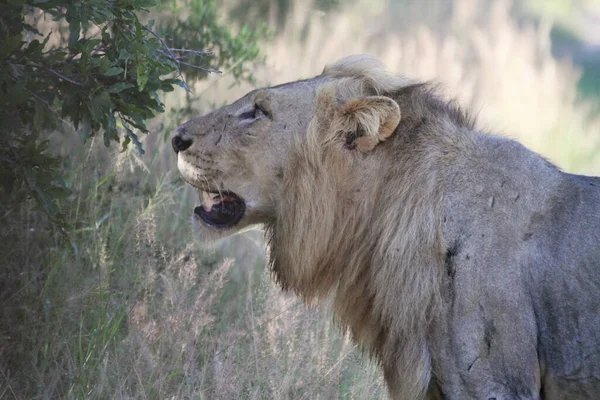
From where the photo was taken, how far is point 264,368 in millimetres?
5070

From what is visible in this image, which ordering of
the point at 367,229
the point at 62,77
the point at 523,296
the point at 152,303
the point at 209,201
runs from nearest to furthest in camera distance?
the point at 523,296 → the point at 367,229 → the point at 62,77 → the point at 209,201 → the point at 152,303

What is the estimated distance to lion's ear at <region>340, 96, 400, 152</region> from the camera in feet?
12.8

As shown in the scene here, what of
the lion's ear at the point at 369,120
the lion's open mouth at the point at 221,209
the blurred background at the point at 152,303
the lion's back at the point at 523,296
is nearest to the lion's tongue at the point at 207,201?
the lion's open mouth at the point at 221,209

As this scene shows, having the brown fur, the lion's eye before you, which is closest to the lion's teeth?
the brown fur

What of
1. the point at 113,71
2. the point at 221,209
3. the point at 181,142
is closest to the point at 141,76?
the point at 113,71

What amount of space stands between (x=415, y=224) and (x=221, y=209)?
2.96 ft

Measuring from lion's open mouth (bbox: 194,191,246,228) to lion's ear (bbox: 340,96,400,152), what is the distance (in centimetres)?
57

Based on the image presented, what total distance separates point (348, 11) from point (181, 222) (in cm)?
634

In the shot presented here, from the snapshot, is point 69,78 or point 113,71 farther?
point 69,78

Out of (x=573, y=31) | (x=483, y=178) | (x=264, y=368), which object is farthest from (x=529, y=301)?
(x=573, y=31)

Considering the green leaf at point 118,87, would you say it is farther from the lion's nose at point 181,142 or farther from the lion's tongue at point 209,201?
the lion's tongue at point 209,201

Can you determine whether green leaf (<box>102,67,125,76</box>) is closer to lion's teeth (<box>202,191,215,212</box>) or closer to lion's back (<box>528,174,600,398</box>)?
lion's teeth (<box>202,191,215,212</box>)

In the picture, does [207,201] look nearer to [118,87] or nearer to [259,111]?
[259,111]

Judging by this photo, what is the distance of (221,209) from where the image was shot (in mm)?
4215
